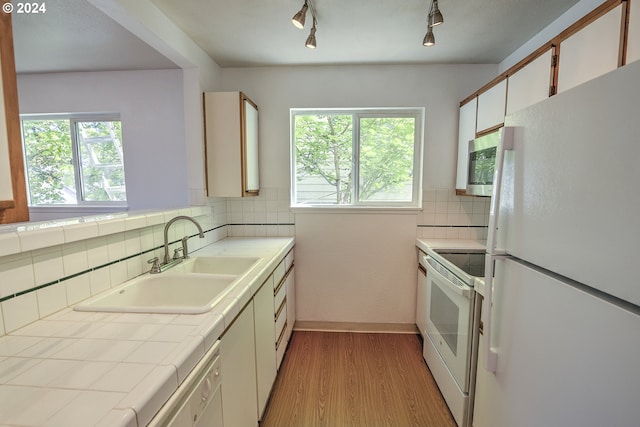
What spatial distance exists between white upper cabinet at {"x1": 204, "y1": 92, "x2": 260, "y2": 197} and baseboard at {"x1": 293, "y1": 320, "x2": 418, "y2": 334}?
1.40 m

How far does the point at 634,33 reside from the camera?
0.98 m

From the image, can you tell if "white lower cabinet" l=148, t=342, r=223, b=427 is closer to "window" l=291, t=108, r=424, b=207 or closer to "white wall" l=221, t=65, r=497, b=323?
"white wall" l=221, t=65, r=497, b=323

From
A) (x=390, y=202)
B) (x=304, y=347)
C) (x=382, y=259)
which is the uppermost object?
(x=390, y=202)

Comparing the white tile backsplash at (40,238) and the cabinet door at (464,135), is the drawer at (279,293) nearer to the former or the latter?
the white tile backsplash at (40,238)

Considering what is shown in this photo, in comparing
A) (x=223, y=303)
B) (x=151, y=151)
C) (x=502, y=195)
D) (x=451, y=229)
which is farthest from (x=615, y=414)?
(x=151, y=151)

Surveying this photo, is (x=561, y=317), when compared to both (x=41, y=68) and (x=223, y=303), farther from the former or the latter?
(x=41, y=68)

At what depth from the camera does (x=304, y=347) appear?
2.34 m

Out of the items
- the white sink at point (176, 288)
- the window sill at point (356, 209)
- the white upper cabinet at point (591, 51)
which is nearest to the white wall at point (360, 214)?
the window sill at point (356, 209)

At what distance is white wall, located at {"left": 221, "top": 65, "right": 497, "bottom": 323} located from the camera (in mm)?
2396

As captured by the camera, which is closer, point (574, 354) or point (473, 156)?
point (574, 354)

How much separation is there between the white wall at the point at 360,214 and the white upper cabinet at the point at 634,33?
1415 millimetres

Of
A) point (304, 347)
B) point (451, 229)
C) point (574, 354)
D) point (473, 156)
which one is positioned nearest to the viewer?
point (574, 354)

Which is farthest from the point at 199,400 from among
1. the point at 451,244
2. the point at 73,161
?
the point at 73,161

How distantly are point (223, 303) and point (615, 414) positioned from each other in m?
1.16
